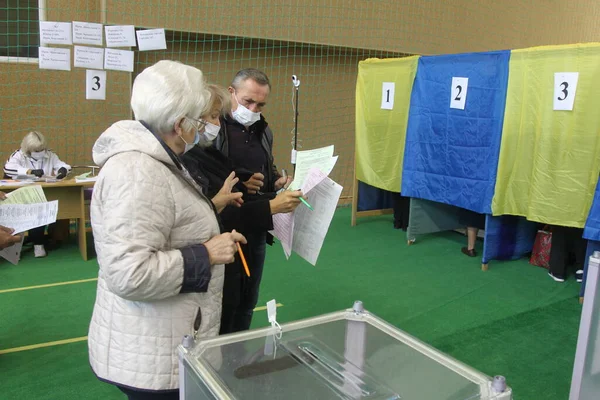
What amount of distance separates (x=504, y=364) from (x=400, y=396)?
6.29 feet

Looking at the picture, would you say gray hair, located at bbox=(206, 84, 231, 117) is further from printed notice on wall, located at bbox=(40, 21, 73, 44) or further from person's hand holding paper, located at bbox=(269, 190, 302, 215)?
printed notice on wall, located at bbox=(40, 21, 73, 44)

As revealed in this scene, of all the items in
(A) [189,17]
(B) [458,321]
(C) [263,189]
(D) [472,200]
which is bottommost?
(B) [458,321]

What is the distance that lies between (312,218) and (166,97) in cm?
81

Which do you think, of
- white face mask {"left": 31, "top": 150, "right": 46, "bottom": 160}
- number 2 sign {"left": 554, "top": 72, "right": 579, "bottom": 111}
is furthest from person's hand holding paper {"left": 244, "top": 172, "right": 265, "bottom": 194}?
white face mask {"left": 31, "top": 150, "right": 46, "bottom": 160}

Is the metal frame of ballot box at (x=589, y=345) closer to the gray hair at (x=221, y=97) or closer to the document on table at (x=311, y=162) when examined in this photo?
the document on table at (x=311, y=162)

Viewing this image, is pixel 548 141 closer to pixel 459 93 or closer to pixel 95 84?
pixel 459 93

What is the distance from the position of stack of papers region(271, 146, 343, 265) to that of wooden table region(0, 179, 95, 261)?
9.40 ft

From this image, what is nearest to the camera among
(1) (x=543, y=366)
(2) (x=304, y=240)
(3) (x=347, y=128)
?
(2) (x=304, y=240)

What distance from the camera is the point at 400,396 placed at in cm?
97

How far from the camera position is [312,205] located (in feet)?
5.82

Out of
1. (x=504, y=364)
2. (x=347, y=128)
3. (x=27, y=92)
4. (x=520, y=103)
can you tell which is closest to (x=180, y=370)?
(x=504, y=364)

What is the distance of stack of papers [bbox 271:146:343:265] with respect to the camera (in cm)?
166

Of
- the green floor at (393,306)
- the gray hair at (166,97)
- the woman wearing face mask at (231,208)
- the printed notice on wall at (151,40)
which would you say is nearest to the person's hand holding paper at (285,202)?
the woman wearing face mask at (231,208)

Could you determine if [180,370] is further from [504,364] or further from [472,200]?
[472,200]
